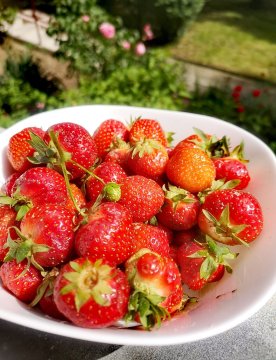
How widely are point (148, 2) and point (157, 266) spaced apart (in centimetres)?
378

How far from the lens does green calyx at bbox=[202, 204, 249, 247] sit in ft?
3.18

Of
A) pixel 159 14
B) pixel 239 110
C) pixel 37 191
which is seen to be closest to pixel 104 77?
pixel 239 110

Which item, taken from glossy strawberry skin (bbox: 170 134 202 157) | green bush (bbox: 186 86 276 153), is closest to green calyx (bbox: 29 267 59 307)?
glossy strawberry skin (bbox: 170 134 202 157)

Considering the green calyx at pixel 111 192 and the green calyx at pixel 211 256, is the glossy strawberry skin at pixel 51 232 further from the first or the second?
the green calyx at pixel 211 256

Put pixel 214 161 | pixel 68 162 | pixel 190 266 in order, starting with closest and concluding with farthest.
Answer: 1. pixel 190 266
2. pixel 68 162
3. pixel 214 161

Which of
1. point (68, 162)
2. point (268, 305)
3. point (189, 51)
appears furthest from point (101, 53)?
point (268, 305)

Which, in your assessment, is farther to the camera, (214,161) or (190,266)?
(214,161)

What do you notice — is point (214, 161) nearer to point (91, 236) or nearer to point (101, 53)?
point (91, 236)

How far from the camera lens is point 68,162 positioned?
1.07 metres

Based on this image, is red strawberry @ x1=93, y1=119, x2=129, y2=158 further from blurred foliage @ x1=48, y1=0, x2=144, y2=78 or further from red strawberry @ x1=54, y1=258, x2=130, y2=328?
blurred foliage @ x1=48, y1=0, x2=144, y2=78

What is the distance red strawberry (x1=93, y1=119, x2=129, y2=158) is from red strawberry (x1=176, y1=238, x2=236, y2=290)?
0.36 metres

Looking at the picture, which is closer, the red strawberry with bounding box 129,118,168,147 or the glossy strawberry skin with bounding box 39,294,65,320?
the glossy strawberry skin with bounding box 39,294,65,320

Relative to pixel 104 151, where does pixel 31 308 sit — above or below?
below

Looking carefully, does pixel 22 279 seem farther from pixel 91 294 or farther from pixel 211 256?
pixel 211 256
